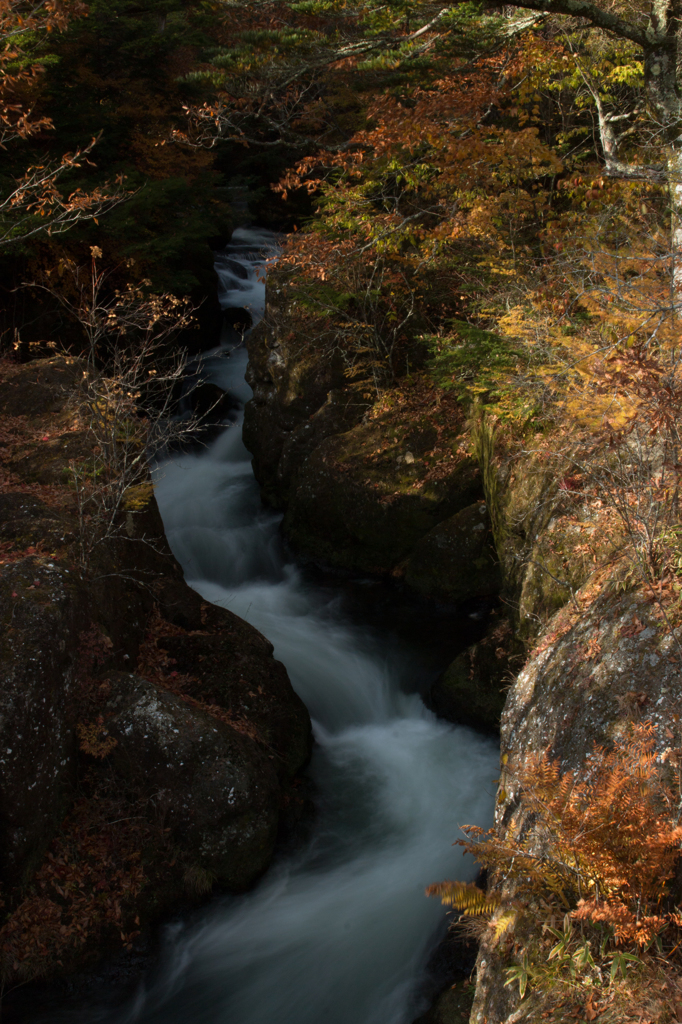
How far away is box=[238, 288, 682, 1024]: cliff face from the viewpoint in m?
4.19

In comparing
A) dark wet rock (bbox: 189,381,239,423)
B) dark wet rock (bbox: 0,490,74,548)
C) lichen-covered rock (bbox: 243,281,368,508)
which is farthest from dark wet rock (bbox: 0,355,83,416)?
dark wet rock (bbox: 189,381,239,423)

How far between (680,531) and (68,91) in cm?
1371

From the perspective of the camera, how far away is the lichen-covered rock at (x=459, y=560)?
9.26 meters

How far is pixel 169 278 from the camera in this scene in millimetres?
13141

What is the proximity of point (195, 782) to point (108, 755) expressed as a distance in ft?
2.71

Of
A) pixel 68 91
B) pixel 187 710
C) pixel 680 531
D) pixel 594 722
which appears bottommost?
pixel 187 710

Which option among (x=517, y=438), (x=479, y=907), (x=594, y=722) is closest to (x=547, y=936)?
(x=479, y=907)

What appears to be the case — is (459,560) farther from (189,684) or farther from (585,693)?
(585,693)

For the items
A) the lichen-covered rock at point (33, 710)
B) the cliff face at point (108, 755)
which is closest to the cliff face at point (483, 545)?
the cliff face at point (108, 755)

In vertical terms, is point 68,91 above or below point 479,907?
above

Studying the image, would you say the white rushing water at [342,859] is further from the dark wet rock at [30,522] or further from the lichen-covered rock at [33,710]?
the dark wet rock at [30,522]

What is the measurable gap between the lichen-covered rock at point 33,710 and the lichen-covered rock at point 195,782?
484 millimetres

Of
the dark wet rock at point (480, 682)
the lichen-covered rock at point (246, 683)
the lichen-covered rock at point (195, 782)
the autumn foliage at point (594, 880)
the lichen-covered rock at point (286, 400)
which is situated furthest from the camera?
the lichen-covered rock at point (286, 400)

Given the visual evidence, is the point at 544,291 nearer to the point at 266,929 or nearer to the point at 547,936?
the point at 547,936
